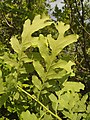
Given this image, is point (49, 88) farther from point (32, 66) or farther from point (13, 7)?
point (13, 7)

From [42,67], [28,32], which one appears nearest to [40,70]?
[42,67]

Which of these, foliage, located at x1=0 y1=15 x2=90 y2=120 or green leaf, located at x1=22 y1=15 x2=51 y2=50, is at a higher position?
green leaf, located at x1=22 y1=15 x2=51 y2=50

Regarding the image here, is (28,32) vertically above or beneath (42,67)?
above

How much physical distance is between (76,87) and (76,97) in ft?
0.25

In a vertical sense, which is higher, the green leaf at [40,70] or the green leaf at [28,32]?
the green leaf at [28,32]

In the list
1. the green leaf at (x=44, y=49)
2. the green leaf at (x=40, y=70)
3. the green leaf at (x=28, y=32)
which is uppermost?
the green leaf at (x=28, y=32)

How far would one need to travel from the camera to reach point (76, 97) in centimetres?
128

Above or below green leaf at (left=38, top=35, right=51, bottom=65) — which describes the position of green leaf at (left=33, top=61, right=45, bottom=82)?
below

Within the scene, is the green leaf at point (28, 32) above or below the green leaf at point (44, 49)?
above

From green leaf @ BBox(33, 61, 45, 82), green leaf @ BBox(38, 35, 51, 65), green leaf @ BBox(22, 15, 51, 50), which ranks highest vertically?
green leaf @ BBox(22, 15, 51, 50)

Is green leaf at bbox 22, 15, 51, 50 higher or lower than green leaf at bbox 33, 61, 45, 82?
higher

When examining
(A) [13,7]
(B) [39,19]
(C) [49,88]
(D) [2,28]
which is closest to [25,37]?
(B) [39,19]

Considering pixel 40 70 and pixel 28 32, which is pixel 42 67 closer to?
pixel 40 70

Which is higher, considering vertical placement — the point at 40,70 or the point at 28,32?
the point at 28,32
